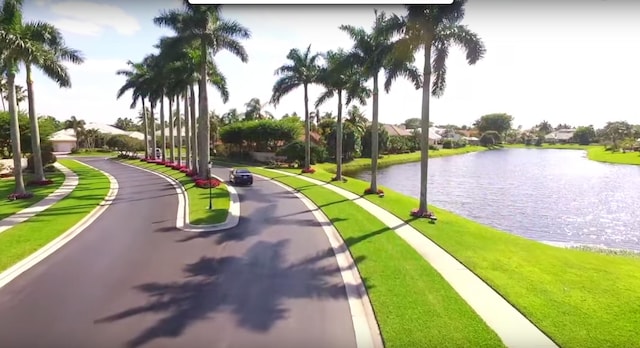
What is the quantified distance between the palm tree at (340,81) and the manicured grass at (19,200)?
763 inches

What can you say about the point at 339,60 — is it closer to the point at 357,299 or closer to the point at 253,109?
the point at 357,299

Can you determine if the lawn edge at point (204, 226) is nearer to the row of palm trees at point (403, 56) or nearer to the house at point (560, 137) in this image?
the row of palm trees at point (403, 56)

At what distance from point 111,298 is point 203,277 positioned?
2155 mm

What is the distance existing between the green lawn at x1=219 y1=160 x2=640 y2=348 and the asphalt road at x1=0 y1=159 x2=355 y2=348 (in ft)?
13.3

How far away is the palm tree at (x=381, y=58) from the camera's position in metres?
18.8

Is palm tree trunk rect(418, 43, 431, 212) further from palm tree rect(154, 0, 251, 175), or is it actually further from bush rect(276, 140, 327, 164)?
bush rect(276, 140, 327, 164)

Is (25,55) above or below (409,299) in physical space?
above

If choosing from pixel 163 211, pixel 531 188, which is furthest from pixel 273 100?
pixel 531 188

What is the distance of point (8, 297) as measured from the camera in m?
8.90

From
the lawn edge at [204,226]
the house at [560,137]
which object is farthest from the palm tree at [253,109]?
the house at [560,137]

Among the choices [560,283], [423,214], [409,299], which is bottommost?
[560,283]

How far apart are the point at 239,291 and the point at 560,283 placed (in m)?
8.07

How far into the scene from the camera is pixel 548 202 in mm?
26656

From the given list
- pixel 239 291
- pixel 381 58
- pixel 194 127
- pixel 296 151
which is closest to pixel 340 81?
pixel 381 58
